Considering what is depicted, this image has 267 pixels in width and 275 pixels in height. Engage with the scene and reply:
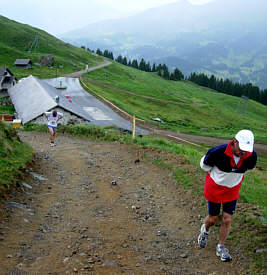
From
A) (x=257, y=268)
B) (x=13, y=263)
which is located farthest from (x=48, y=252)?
(x=257, y=268)

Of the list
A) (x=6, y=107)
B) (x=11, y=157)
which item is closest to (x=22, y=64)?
(x=6, y=107)

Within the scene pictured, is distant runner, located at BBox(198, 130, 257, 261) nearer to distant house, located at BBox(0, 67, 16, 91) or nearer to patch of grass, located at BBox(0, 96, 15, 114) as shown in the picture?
patch of grass, located at BBox(0, 96, 15, 114)

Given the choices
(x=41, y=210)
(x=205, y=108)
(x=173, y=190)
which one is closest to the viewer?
(x=41, y=210)

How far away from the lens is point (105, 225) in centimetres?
686

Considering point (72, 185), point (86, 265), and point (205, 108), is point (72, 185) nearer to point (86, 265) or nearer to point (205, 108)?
point (86, 265)

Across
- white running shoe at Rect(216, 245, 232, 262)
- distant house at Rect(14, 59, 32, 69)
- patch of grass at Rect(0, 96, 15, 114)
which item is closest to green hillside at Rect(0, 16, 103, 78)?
distant house at Rect(14, 59, 32, 69)

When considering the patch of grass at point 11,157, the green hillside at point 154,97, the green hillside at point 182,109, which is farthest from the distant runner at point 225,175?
the green hillside at point 182,109

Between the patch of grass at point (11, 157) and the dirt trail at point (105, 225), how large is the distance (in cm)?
47

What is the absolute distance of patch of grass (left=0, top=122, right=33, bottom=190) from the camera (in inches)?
313

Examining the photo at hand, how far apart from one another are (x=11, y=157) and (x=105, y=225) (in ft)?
14.5

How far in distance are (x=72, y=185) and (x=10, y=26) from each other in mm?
168763

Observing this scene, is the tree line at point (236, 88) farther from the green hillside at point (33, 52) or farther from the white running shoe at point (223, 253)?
the white running shoe at point (223, 253)

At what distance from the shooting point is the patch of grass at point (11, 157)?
794cm

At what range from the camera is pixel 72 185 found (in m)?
9.66
